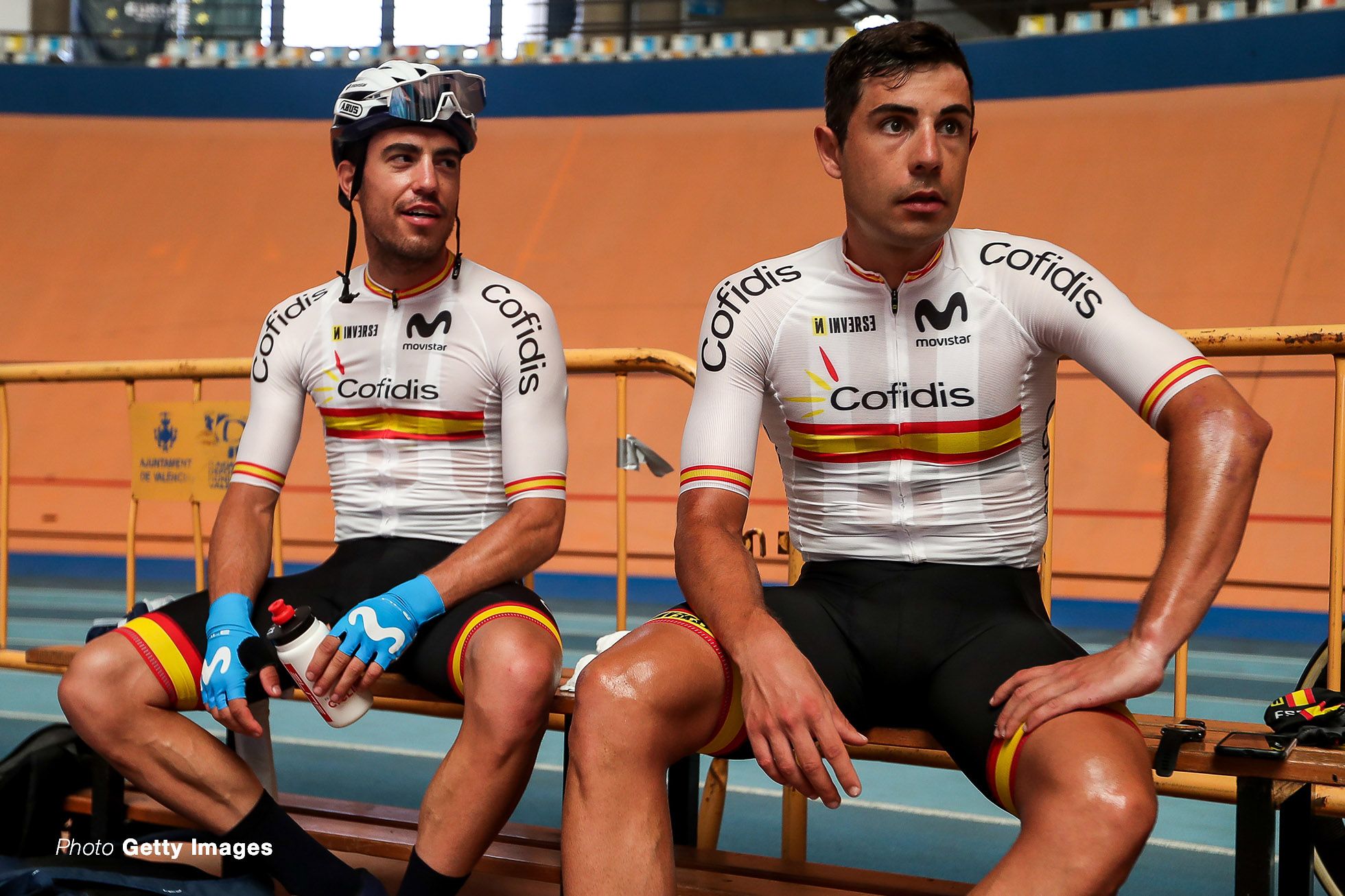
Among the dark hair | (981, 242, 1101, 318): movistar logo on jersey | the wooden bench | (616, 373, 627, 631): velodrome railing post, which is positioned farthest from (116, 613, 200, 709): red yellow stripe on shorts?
(981, 242, 1101, 318): movistar logo on jersey

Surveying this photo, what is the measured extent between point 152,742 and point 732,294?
1563 mm

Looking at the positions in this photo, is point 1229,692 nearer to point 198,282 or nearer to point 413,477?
point 413,477

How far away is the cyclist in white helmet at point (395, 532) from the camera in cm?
207

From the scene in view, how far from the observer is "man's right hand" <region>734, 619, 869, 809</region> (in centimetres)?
154

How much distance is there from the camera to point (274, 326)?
2.76 metres

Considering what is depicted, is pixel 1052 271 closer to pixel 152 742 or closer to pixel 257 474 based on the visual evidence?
pixel 257 474

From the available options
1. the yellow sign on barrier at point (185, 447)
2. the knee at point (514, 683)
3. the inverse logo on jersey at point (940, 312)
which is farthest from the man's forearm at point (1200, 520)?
the yellow sign on barrier at point (185, 447)

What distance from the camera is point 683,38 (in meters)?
13.7

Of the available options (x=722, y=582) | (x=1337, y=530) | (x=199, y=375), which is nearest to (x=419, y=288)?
(x=199, y=375)

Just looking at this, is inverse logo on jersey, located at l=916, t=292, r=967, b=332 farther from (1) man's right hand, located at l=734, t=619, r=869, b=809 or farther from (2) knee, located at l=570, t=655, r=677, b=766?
(2) knee, located at l=570, t=655, r=677, b=766

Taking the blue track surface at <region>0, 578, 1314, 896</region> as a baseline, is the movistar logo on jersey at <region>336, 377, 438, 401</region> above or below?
above

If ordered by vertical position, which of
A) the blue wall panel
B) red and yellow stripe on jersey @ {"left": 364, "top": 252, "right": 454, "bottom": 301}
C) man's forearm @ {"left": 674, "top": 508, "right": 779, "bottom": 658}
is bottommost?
man's forearm @ {"left": 674, "top": 508, "right": 779, "bottom": 658}

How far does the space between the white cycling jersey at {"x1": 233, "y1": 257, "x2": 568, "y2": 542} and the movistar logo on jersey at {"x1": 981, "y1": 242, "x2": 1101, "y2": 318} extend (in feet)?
3.48

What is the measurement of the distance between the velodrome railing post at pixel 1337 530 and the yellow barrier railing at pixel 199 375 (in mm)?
1434
